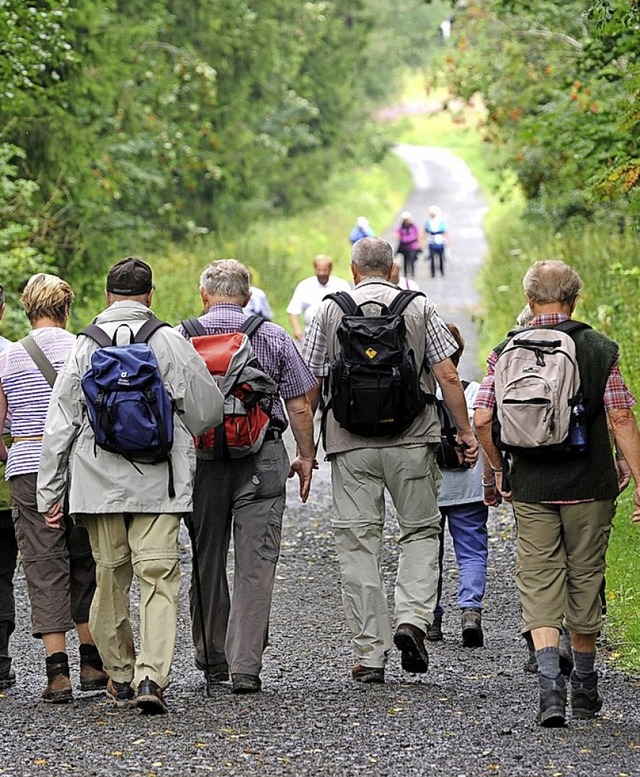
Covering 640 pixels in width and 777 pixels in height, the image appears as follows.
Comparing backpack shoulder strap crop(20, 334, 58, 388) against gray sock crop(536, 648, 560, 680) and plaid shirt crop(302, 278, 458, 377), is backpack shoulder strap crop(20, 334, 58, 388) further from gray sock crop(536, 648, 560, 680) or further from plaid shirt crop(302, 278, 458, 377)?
gray sock crop(536, 648, 560, 680)

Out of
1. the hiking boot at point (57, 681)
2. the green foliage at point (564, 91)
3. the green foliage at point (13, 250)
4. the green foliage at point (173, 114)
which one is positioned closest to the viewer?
the hiking boot at point (57, 681)

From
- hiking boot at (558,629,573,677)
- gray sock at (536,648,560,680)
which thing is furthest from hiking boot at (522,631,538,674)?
gray sock at (536,648,560,680)

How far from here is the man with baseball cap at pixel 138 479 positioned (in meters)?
6.82

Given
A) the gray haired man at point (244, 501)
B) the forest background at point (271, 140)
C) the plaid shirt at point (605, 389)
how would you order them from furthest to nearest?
the forest background at point (271, 140)
the gray haired man at point (244, 501)
the plaid shirt at point (605, 389)

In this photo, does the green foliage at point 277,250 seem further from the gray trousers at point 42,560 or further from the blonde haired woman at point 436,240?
the gray trousers at point 42,560

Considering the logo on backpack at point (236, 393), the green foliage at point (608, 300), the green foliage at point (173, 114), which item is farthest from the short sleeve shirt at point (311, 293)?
the logo on backpack at point (236, 393)

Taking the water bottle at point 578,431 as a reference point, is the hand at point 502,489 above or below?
below

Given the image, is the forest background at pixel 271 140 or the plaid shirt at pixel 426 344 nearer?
the plaid shirt at pixel 426 344

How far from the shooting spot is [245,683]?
290 inches

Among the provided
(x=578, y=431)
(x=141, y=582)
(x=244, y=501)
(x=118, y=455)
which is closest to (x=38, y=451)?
(x=118, y=455)

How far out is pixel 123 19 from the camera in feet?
89.1

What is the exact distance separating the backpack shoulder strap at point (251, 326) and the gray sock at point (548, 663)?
2.11 meters

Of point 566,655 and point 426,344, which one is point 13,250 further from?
point 566,655

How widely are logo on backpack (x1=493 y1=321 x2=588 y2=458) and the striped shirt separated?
7.01 feet
